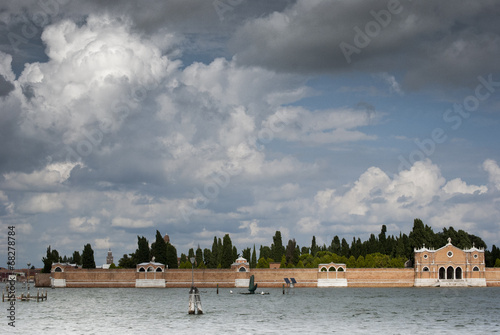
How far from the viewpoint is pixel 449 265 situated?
327ft

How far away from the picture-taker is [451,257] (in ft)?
327

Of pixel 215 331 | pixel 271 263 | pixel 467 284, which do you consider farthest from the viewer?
pixel 271 263

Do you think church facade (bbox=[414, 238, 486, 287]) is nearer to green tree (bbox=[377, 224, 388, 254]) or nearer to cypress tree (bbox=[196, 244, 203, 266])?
green tree (bbox=[377, 224, 388, 254])

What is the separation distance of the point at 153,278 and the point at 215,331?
6512 cm

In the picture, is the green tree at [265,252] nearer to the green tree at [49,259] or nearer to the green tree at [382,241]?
the green tree at [382,241]

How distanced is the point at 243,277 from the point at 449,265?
107 feet

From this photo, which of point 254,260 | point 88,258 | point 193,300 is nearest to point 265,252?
point 254,260

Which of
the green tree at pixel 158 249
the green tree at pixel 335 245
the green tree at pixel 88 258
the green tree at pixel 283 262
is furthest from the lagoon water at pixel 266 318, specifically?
the green tree at pixel 335 245

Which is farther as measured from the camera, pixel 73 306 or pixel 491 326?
pixel 73 306

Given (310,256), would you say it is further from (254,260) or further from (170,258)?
(170,258)

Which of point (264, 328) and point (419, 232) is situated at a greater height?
point (419, 232)

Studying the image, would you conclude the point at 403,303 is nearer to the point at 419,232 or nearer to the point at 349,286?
the point at 349,286

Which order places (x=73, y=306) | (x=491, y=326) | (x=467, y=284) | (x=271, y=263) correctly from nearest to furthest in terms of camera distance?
(x=491, y=326)
(x=73, y=306)
(x=467, y=284)
(x=271, y=263)

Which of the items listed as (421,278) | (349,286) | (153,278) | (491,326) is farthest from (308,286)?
(491,326)
